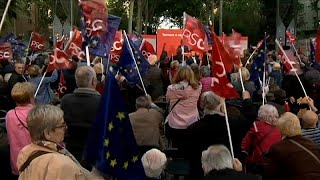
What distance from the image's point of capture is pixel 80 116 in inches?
237

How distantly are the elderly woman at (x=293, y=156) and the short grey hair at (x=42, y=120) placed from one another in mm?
2565

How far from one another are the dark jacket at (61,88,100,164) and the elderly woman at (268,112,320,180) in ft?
6.17

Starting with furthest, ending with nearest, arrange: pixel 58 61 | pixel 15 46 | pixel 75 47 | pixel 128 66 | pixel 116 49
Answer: pixel 15 46 < pixel 116 49 < pixel 75 47 < pixel 128 66 < pixel 58 61

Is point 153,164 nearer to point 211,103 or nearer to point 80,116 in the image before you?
point 211,103

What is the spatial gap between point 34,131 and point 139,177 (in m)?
0.84

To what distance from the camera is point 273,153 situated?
5.72 metres

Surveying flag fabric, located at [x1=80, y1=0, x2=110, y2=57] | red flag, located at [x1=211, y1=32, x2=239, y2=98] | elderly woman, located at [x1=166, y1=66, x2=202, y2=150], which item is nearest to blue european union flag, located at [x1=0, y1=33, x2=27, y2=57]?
flag fabric, located at [x1=80, y1=0, x2=110, y2=57]

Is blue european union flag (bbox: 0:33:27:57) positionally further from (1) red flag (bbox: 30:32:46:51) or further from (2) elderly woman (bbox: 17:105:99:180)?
(2) elderly woman (bbox: 17:105:99:180)

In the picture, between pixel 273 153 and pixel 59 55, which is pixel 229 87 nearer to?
pixel 273 153

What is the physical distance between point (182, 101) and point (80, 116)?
108 inches

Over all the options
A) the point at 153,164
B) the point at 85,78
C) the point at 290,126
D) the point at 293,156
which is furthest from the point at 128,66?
the point at 293,156

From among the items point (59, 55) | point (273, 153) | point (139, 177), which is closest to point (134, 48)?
point (59, 55)

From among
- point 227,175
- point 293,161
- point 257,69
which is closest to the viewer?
point 227,175

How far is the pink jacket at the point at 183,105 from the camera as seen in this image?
8438 mm
